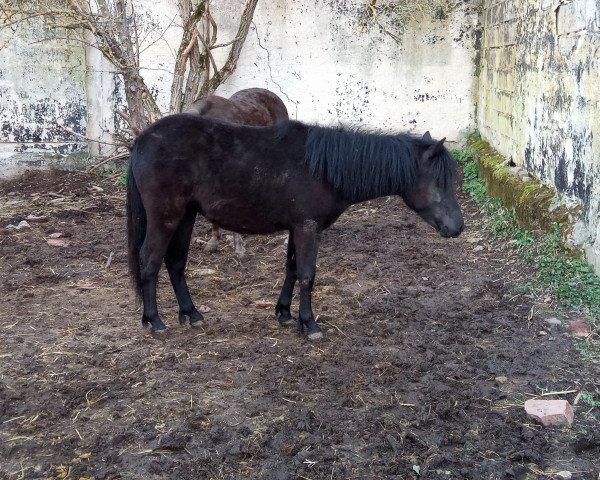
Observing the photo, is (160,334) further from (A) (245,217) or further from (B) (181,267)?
(A) (245,217)

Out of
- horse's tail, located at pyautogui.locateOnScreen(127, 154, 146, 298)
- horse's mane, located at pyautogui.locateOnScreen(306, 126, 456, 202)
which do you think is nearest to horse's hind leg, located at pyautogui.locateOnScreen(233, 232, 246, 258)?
horse's tail, located at pyautogui.locateOnScreen(127, 154, 146, 298)

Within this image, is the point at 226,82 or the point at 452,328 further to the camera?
the point at 226,82

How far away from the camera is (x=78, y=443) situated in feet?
11.2

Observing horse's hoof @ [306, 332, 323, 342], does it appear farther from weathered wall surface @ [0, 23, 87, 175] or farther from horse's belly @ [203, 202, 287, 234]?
weathered wall surface @ [0, 23, 87, 175]

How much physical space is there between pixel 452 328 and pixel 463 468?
5.93 ft

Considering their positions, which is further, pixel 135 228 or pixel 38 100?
pixel 38 100

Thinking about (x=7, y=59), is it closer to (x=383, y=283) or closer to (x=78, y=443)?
(x=383, y=283)

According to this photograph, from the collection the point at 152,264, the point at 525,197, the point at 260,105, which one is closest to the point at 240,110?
the point at 260,105

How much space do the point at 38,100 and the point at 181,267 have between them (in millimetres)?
5930

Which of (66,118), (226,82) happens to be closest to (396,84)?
(226,82)

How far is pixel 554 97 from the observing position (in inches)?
Answer: 244

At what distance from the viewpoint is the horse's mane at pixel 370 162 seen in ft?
15.0

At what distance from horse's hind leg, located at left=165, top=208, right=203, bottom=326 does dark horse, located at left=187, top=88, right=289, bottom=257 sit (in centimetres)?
164

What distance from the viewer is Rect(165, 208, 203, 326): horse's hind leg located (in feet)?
16.5
